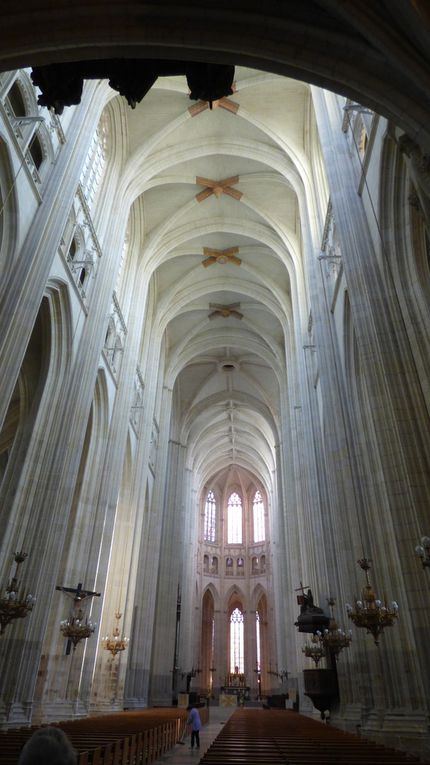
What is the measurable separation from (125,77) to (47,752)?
25.3 feet

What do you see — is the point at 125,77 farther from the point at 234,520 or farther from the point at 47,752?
the point at 234,520

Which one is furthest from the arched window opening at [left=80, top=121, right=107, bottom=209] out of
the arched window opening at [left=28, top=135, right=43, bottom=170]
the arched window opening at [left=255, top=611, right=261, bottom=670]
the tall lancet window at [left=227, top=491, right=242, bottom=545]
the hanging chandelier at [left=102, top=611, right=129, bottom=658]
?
the arched window opening at [left=255, top=611, right=261, bottom=670]

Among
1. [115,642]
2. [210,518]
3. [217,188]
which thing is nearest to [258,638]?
[210,518]

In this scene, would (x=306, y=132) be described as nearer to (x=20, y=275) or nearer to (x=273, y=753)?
(x=20, y=275)

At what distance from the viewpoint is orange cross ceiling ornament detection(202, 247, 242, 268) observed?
2503 cm

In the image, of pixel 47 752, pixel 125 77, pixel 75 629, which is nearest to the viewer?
pixel 47 752

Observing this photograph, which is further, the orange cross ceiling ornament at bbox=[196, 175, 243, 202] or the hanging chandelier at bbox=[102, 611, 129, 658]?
the orange cross ceiling ornament at bbox=[196, 175, 243, 202]

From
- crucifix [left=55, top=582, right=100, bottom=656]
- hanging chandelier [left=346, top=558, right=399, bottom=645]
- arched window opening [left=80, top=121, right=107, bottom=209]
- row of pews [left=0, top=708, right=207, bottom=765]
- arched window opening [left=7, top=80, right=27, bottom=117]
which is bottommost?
row of pews [left=0, top=708, right=207, bottom=765]

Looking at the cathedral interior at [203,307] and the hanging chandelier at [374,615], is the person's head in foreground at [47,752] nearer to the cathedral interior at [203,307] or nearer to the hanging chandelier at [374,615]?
the cathedral interior at [203,307]

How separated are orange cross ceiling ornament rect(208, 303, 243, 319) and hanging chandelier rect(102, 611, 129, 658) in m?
16.4

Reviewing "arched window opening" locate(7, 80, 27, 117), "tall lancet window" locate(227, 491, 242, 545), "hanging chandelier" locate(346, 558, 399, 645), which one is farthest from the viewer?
"tall lancet window" locate(227, 491, 242, 545)

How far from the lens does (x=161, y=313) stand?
25625 mm

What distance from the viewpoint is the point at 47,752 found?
1.47 meters

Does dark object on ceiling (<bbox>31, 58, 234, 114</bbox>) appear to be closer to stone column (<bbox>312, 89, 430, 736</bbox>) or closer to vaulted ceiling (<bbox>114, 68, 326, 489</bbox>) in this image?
stone column (<bbox>312, 89, 430, 736</bbox>)
